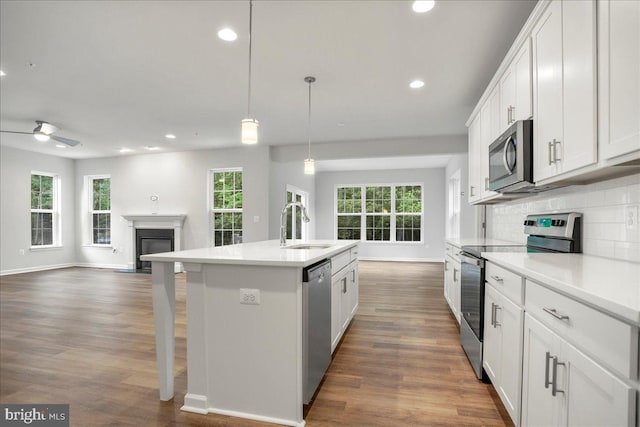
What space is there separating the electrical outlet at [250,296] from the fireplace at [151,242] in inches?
241

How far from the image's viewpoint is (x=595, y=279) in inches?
47.0

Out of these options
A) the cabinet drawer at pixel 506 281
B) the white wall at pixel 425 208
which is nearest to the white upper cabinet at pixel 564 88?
the cabinet drawer at pixel 506 281

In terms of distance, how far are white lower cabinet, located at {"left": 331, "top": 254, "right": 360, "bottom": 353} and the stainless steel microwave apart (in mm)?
1496

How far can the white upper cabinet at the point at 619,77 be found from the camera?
1229 millimetres

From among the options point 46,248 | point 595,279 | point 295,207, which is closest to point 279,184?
point 295,207

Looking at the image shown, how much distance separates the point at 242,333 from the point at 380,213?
805 centimetres

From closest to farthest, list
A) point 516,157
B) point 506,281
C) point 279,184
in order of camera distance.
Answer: point 506,281 → point 516,157 → point 279,184

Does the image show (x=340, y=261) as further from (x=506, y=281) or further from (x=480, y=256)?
(x=506, y=281)

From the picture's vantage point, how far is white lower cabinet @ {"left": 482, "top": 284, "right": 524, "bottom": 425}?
5.28ft

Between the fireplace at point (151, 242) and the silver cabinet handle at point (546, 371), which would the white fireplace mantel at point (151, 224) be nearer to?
the fireplace at point (151, 242)

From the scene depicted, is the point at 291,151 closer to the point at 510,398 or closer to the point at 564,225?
the point at 564,225

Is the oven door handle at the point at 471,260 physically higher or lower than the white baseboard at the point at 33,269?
higher

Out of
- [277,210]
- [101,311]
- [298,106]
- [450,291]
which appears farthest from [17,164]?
[450,291]

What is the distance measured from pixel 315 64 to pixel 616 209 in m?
2.56
